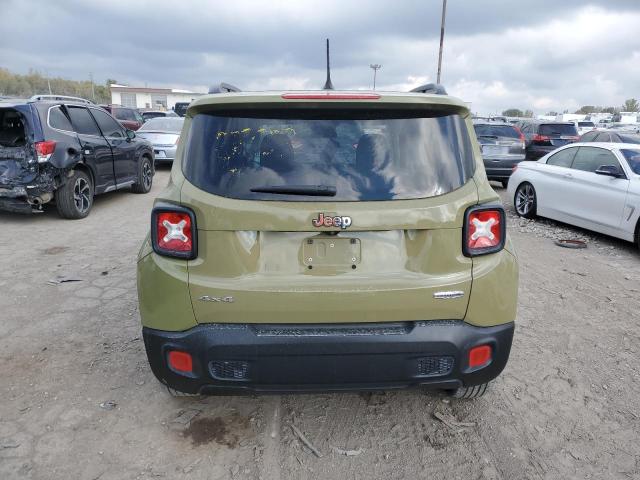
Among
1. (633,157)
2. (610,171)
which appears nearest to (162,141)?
(610,171)

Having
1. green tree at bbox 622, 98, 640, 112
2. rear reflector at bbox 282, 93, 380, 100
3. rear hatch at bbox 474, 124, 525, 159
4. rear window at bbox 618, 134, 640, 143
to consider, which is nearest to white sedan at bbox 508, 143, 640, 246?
rear hatch at bbox 474, 124, 525, 159

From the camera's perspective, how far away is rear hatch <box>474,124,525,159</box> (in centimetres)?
1174

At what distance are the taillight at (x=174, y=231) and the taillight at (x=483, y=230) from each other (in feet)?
4.29

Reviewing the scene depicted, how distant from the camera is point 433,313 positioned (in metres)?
2.31

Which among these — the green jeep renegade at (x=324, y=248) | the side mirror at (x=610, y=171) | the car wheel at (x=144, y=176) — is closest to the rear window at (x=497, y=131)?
the side mirror at (x=610, y=171)

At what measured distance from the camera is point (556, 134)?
14859 mm

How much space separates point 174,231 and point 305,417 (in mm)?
1420

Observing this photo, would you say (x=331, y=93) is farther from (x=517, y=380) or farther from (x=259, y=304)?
(x=517, y=380)

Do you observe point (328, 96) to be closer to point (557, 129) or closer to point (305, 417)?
point (305, 417)

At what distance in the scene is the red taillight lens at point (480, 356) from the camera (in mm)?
2383

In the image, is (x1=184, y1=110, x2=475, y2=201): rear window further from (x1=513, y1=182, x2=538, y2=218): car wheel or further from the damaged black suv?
(x1=513, y1=182, x2=538, y2=218): car wheel

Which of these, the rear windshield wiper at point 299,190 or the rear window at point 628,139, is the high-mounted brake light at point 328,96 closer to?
the rear windshield wiper at point 299,190

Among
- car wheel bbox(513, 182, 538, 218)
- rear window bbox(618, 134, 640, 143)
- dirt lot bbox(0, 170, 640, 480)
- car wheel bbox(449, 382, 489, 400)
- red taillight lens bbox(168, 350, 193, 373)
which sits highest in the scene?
rear window bbox(618, 134, 640, 143)

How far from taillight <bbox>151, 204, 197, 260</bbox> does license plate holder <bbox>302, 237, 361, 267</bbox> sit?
0.54 metres
